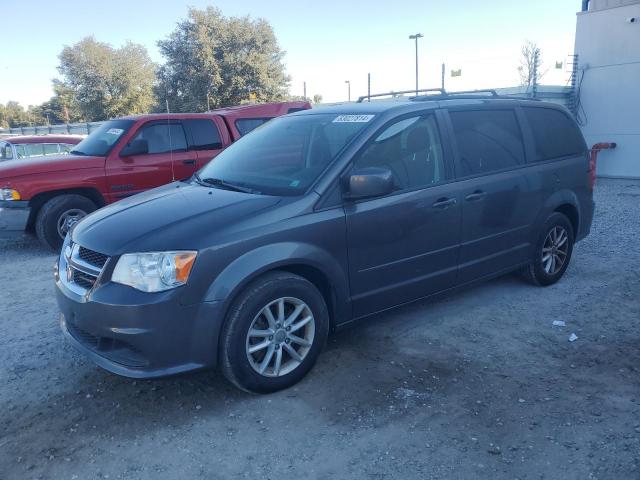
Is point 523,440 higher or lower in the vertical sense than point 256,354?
lower

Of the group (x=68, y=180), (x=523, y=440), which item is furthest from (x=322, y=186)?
(x=68, y=180)

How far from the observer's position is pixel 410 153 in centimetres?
405

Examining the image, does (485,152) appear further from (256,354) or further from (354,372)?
(256,354)

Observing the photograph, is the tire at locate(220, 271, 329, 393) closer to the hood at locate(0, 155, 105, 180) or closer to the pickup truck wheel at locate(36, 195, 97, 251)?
the pickup truck wheel at locate(36, 195, 97, 251)

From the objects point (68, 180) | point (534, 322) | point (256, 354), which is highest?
point (68, 180)

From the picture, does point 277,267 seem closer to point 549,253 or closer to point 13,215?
point 549,253

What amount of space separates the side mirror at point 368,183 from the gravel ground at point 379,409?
1.19 metres

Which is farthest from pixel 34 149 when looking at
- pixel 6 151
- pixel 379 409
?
pixel 379 409

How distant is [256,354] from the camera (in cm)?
338

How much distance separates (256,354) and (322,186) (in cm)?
115

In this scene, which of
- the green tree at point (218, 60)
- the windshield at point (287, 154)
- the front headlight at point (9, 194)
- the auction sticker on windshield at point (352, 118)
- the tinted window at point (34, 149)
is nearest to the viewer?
the windshield at point (287, 154)

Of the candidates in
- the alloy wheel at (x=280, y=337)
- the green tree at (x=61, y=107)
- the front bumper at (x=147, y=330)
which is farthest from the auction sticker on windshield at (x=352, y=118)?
the green tree at (x=61, y=107)

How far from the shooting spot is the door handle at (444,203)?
13.3 feet

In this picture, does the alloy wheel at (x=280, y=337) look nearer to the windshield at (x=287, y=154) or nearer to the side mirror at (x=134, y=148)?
the windshield at (x=287, y=154)
